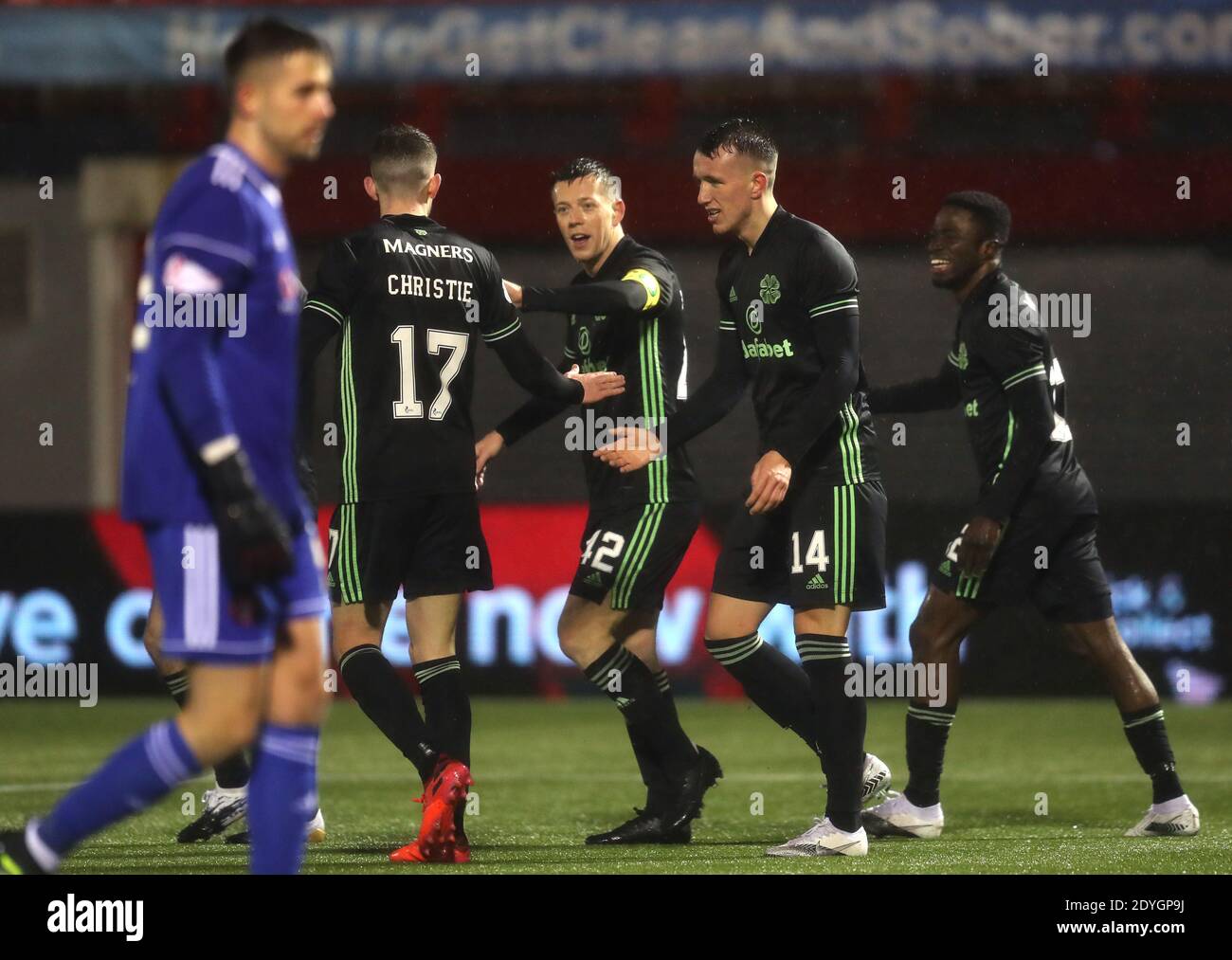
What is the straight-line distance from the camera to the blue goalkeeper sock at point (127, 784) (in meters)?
3.56

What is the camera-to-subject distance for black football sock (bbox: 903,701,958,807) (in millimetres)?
5863

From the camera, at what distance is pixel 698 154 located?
17.7 ft

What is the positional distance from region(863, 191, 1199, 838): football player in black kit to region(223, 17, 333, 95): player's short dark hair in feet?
9.03

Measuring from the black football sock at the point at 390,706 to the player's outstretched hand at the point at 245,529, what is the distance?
188 cm

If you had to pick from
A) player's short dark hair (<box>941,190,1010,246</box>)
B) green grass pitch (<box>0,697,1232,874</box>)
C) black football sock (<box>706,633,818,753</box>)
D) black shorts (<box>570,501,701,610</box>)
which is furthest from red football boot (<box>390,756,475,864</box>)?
player's short dark hair (<box>941,190,1010,246</box>)

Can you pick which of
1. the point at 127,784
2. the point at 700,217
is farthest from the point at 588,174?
the point at 700,217

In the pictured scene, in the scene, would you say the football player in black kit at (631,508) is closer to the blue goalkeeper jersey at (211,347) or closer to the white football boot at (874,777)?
the white football boot at (874,777)

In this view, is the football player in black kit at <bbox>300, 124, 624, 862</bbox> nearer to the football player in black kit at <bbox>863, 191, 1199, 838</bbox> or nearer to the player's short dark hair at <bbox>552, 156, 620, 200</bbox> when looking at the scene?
the player's short dark hair at <bbox>552, 156, 620, 200</bbox>

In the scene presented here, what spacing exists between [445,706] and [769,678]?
0.97 metres

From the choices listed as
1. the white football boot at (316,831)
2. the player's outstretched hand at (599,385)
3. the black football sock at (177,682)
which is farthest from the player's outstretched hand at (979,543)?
the black football sock at (177,682)

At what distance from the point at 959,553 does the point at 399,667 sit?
17.3 ft

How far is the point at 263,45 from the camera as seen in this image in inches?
146

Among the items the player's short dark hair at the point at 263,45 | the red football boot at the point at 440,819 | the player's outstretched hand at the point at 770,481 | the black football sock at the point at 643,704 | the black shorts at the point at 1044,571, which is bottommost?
the red football boot at the point at 440,819

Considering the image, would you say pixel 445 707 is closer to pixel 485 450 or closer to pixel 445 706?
pixel 445 706
